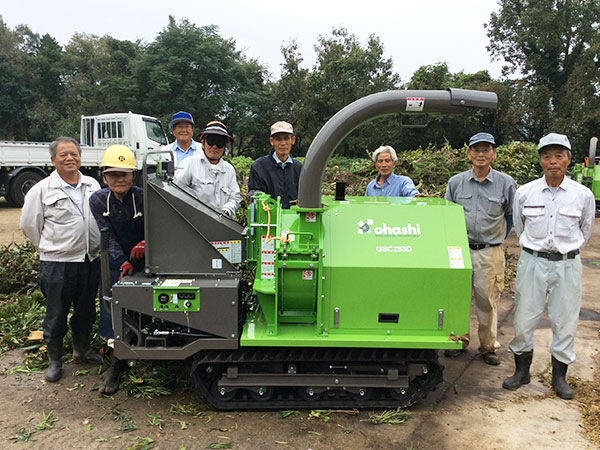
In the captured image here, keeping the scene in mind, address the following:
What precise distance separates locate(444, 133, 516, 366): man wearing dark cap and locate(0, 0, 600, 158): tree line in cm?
1819

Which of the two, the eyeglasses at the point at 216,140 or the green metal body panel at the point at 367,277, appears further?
the eyeglasses at the point at 216,140

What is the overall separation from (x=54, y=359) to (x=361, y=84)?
79.6 ft

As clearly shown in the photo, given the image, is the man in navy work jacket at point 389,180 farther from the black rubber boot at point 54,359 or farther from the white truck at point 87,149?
the white truck at point 87,149

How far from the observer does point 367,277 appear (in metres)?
3.15

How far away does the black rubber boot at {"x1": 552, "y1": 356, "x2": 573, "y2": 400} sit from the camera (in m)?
3.74

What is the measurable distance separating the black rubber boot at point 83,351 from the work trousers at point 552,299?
392 cm

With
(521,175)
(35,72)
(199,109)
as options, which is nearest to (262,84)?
(199,109)

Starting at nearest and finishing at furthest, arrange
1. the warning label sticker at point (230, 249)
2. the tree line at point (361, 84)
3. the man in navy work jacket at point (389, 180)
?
the warning label sticker at point (230, 249), the man in navy work jacket at point (389, 180), the tree line at point (361, 84)

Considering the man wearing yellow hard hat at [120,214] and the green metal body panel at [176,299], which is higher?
the man wearing yellow hard hat at [120,214]

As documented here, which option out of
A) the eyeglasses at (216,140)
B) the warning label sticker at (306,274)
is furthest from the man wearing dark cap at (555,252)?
the eyeglasses at (216,140)

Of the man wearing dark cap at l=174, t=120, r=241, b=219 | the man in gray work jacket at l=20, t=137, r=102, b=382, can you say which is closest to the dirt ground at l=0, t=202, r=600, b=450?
the man in gray work jacket at l=20, t=137, r=102, b=382

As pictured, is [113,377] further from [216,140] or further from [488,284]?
[488,284]

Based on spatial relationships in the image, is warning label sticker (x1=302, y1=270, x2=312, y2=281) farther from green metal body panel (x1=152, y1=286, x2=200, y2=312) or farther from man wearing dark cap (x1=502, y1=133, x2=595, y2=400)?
man wearing dark cap (x1=502, y1=133, x2=595, y2=400)

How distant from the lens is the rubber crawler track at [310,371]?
3.31m
